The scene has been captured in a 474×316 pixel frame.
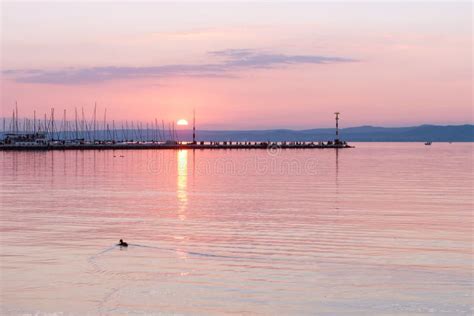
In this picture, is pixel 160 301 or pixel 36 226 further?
pixel 36 226

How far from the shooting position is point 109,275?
15.5m

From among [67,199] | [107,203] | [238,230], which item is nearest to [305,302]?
[238,230]

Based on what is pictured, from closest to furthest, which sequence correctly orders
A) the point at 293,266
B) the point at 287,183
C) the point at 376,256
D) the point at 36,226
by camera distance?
the point at 293,266, the point at 376,256, the point at 36,226, the point at 287,183

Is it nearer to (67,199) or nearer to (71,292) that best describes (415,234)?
(71,292)

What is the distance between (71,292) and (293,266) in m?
5.67

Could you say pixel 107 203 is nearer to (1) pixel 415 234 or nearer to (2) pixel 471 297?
(1) pixel 415 234

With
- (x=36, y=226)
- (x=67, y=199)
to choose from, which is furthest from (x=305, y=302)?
(x=67, y=199)

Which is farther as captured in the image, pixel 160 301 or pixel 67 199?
pixel 67 199

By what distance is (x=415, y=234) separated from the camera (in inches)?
864

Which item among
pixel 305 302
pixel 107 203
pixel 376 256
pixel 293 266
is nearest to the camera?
pixel 305 302

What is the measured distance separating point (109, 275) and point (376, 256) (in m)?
7.39

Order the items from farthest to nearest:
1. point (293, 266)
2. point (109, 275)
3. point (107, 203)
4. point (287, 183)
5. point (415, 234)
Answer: point (287, 183), point (107, 203), point (415, 234), point (293, 266), point (109, 275)

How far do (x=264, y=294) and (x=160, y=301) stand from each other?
2.25 metres

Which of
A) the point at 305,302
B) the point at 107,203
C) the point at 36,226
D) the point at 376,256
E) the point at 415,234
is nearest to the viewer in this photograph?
the point at 305,302
